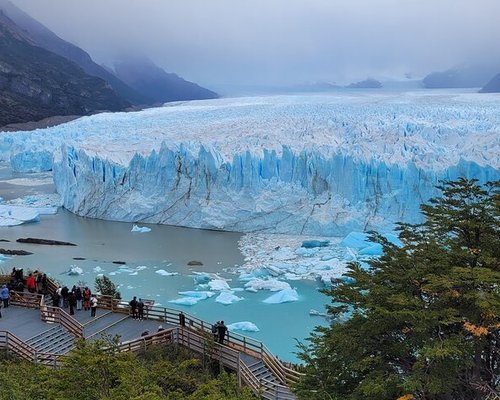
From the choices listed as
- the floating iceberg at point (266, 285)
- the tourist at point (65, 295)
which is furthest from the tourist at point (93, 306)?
the floating iceberg at point (266, 285)

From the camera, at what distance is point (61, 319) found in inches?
333

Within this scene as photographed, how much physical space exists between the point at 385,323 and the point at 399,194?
12.3 m

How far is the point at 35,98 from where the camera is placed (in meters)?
60.2

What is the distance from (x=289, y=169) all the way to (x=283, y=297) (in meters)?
6.96

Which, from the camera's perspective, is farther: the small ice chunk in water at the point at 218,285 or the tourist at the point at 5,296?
the small ice chunk in water at the point at 218,285

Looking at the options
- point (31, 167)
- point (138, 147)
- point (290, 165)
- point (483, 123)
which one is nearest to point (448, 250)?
point (290, 165)

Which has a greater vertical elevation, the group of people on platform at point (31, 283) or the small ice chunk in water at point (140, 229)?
the group of people on platform at point (31, 283)

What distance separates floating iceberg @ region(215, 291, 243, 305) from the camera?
11.6 m

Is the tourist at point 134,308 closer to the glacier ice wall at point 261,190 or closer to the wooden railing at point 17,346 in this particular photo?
the wooden railing at point 17,346

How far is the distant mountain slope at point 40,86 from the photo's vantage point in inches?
2202

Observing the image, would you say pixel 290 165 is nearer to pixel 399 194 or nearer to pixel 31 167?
pixel 399 194

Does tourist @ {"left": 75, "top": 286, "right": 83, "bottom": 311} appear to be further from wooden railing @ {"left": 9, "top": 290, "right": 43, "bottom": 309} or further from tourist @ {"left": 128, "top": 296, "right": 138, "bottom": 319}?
tourist @ {"left": 128, "top": 296, "right": 138, "bottom": 319}

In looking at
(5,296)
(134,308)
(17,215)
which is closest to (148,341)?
(134,308)

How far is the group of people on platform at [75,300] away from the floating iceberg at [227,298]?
3227mm
